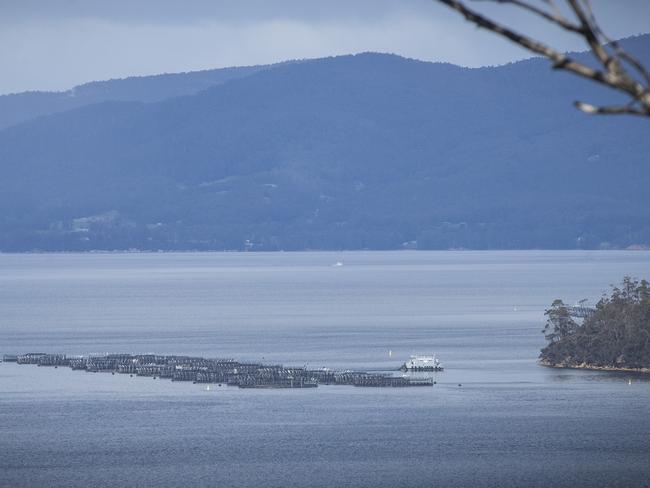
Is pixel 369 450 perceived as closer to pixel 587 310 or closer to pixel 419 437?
pixel 419 437

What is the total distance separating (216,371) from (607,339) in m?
35.6

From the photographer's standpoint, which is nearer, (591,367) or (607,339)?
(607,339)

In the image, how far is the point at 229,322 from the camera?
642 ft

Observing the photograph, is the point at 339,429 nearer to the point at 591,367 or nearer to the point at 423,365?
the point at 423,365

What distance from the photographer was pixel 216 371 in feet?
400

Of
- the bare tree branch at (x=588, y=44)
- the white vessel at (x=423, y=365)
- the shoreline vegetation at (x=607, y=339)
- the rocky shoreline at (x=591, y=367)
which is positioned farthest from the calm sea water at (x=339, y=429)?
the bare tree branch at (x=588, y=44)

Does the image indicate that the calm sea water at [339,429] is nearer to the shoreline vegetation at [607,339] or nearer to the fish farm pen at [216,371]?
the fish farm pen at [216,371]

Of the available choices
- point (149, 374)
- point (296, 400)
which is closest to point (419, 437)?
point (296, 400)

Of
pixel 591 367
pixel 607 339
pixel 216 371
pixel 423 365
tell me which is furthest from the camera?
pixel 591 367

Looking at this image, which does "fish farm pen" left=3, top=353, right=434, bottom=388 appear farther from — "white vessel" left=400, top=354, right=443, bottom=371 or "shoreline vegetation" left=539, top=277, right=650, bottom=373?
"shoreline vegetation" left=539, top=277, right=650, bottom=373

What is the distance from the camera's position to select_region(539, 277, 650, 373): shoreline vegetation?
12350 cm

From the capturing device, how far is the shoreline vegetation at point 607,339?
124m

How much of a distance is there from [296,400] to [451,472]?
104 ft

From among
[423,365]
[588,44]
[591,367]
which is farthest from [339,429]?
[588,44]
